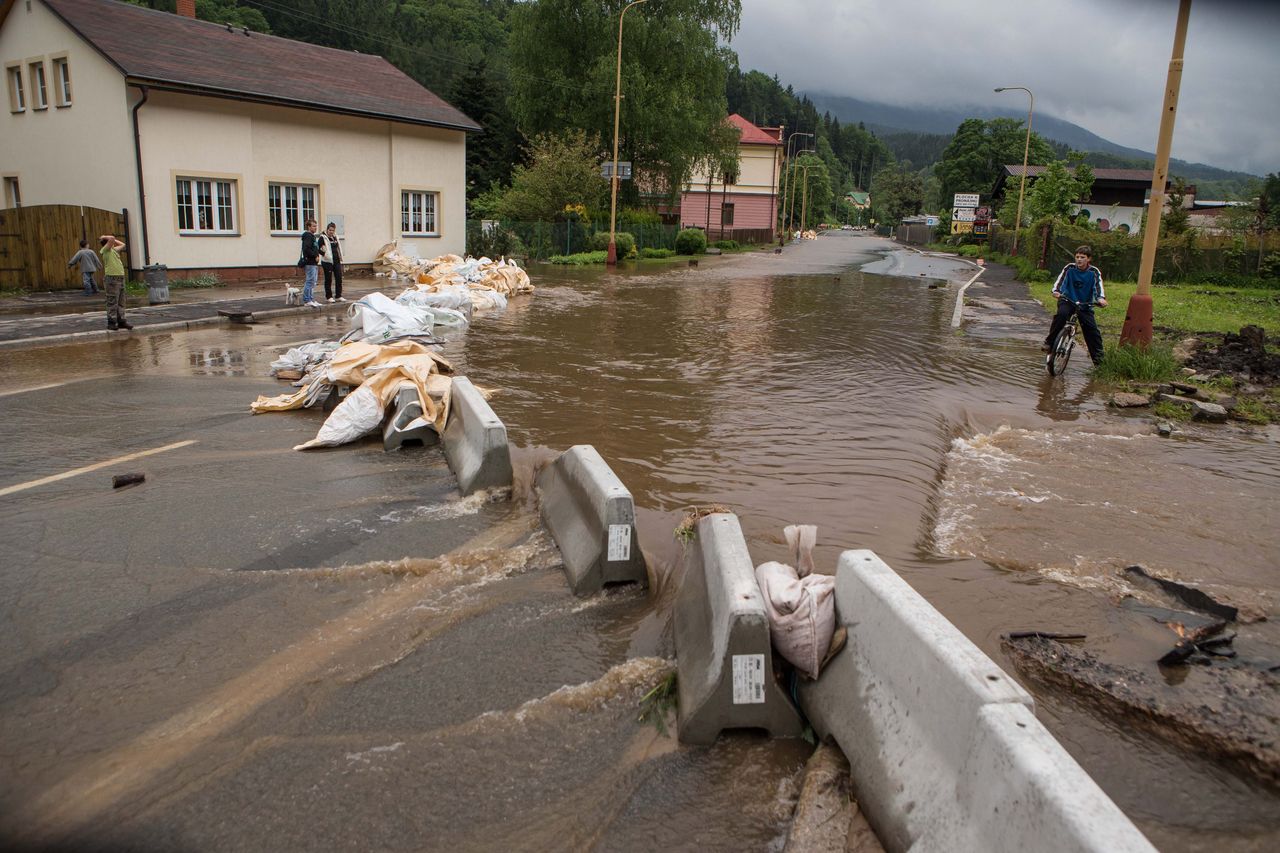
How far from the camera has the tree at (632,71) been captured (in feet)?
136

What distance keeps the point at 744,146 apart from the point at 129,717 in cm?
8157

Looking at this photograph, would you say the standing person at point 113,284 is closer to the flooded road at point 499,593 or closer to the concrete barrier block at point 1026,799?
the flooded road at point 499,593

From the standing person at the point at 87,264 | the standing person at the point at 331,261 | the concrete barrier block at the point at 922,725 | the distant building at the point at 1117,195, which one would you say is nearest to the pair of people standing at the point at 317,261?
the standing person at the point at 331,261

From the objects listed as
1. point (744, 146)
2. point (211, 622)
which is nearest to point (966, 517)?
point (211, 622)

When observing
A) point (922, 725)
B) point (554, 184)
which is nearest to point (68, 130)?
point (554, 184)

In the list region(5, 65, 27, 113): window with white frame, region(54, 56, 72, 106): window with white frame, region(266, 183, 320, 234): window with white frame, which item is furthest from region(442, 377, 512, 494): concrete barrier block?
region(5, 65, 27, 113): window with white frame

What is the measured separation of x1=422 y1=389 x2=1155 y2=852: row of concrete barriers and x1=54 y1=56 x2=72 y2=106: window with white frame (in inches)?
1026

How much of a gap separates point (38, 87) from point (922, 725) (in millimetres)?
30850

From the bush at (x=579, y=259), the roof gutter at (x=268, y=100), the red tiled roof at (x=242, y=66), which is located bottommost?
the bush at (x=579, y=259)

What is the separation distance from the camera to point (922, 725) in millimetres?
3322

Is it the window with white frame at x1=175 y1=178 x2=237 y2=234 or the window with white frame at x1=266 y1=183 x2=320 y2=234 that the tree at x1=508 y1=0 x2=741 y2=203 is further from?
the window with white frame at x1=175 y1=178 x2=237 y2=234

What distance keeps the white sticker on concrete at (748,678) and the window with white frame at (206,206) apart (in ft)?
81.3

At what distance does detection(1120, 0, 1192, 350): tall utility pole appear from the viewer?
41.7ft

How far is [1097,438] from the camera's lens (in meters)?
9.59
